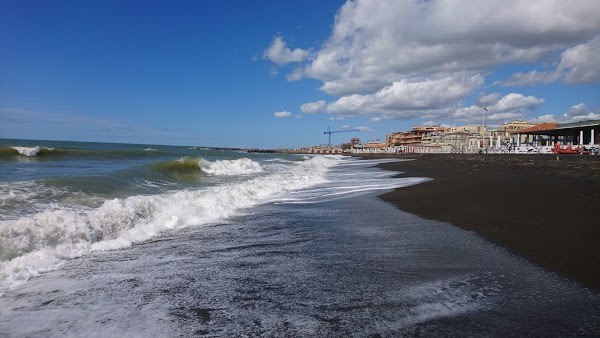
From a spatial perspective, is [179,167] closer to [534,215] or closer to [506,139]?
[534,215]

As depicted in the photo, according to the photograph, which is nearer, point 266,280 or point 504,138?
point 266,280

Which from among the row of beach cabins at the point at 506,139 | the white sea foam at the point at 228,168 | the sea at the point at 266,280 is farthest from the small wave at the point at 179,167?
the row of beach cabins at the point at 506,139

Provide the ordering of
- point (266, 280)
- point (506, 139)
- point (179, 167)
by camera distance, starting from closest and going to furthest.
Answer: point (266, 280), point (179, 167), point (506, 139)

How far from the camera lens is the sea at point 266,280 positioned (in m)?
2.87

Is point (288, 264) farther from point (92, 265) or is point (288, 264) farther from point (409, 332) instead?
point (92, 265)

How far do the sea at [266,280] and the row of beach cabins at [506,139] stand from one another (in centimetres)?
3399

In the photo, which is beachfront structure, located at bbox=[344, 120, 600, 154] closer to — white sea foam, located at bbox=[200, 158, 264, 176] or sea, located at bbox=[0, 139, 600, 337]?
white sea foam, located at bbox=[200, 158, 264, 176]

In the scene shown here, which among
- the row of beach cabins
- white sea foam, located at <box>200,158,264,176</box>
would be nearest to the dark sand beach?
white sea foam, located at <box>200,158,264,176</box>

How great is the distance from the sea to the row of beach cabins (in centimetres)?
3399

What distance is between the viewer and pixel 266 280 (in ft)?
12.7

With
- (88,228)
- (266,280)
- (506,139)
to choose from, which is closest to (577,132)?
(506,139)

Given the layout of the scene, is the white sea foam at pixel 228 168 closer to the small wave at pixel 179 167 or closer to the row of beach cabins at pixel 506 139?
the small wave at pixel 179 167

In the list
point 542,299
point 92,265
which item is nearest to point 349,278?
point 542,299

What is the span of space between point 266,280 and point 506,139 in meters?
94.1
